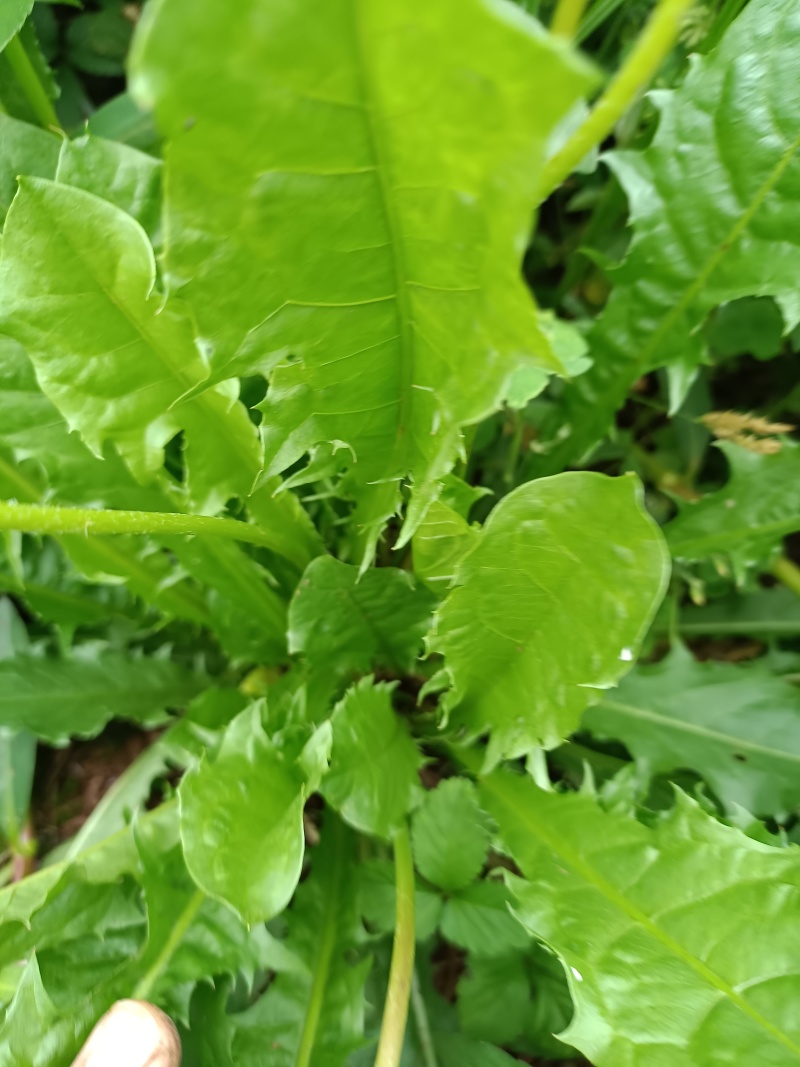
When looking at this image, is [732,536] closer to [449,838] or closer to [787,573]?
[787,573]

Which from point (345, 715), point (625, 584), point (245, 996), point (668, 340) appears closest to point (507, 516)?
point (625, 584)

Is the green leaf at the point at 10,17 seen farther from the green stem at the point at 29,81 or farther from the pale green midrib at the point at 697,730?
the pale green midrib at the point at 697,730

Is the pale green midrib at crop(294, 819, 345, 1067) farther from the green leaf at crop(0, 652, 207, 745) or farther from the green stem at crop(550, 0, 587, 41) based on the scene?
the green stem at crop(550, 0, 587, 41)

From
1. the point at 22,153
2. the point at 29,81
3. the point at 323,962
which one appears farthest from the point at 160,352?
the point at 323,962

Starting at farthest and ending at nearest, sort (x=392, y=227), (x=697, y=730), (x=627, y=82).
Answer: (x=697, y=730), (x=392, y=227), (x=627, y=82)

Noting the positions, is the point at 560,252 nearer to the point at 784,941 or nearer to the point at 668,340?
the point at 668,340

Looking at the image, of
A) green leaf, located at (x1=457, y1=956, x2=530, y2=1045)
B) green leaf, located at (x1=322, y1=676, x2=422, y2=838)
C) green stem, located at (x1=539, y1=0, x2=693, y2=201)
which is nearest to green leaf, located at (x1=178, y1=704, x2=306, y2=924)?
green leaf, located at (x1=322, y1=676, x2=422, y2=838)
